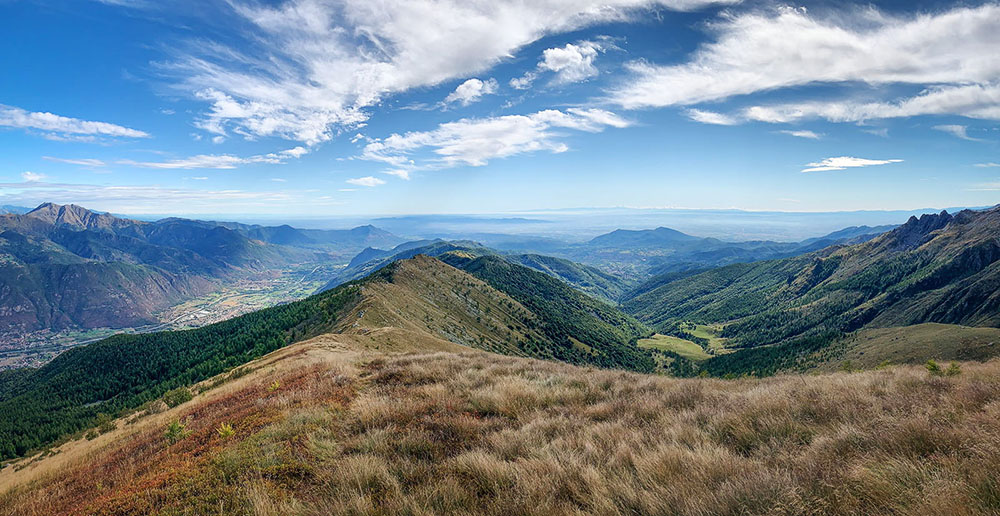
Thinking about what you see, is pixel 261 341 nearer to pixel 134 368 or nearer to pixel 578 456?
pixel 134 368

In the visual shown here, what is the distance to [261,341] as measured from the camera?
2761 inches

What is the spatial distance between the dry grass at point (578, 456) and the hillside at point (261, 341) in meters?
34.2

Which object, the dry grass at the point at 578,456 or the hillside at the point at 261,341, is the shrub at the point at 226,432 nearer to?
the dry grass at the point at 578,456

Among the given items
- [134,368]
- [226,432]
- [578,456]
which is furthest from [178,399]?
[134,368]

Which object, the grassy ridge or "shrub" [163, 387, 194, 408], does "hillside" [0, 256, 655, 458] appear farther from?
"shrub" [163, 387, 194, 408]

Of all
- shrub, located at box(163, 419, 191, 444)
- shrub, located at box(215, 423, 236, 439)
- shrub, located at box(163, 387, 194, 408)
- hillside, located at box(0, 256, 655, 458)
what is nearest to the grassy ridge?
hillside, located at box(0, 256, 655, 458)

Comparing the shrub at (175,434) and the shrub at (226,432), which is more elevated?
the shrub at (226,432)

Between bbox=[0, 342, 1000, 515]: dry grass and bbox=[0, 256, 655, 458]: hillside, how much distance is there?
112 ft

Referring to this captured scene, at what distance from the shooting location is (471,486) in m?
5.65

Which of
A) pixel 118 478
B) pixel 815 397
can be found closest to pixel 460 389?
pixel 118 478

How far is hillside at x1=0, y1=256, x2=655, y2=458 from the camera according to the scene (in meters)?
56.5

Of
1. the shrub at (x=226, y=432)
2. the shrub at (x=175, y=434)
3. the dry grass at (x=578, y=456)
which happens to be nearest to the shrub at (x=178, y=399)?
the dry grass at (x=578, y=456)

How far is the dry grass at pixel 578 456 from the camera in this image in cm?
452

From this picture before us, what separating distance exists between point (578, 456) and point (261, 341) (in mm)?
79828
